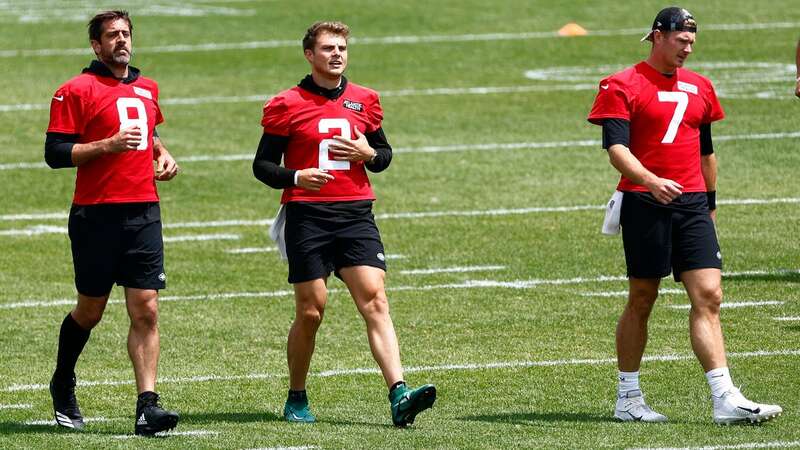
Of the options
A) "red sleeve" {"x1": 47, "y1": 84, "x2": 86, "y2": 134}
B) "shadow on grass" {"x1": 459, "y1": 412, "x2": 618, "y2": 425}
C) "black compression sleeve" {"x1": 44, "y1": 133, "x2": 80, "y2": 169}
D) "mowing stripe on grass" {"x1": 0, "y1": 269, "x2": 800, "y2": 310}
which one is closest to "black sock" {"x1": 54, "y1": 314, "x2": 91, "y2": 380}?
"black compression sleeve" {"x1": 44, "y1": 133, "x2": 80, "y2": 169}

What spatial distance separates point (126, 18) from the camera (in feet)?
28.7

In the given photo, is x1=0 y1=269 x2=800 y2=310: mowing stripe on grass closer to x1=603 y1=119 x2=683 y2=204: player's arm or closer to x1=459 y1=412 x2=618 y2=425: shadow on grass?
x1=459 y1=412 x2=618 y2=425: shadow on grass

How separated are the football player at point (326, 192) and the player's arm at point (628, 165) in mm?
1160

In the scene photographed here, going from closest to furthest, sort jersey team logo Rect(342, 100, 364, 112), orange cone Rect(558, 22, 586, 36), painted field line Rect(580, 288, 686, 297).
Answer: jersey team logo Rect(342, 100, 364, 112) < painted field line Rect(580, 288, 686, 297) < orange cone Rect(558, 22, 586, 36)

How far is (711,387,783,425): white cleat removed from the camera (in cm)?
848

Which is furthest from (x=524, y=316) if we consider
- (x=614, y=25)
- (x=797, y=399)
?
(x=614, y=25)

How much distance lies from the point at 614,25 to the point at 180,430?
62.6 ft

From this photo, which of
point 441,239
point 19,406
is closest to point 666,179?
point 19,406

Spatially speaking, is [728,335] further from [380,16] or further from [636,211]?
[380,16]

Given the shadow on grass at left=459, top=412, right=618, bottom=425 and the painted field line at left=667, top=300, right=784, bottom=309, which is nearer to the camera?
the shadow on grass at left=459, top=412, right=618, bottom=425

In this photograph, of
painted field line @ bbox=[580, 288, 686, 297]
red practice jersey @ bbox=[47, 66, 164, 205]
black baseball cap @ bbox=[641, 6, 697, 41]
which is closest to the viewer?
red practice jersey @ bbox=[47, 66, 164, 205]

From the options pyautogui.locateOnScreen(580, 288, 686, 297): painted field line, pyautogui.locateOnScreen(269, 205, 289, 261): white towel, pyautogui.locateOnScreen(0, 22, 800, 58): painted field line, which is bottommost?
pyautogui.locateOnScreen(0, 22, 800, 58): painted field line

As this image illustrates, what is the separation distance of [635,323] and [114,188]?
2.69 metres

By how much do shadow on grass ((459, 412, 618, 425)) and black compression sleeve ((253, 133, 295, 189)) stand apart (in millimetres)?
1533
